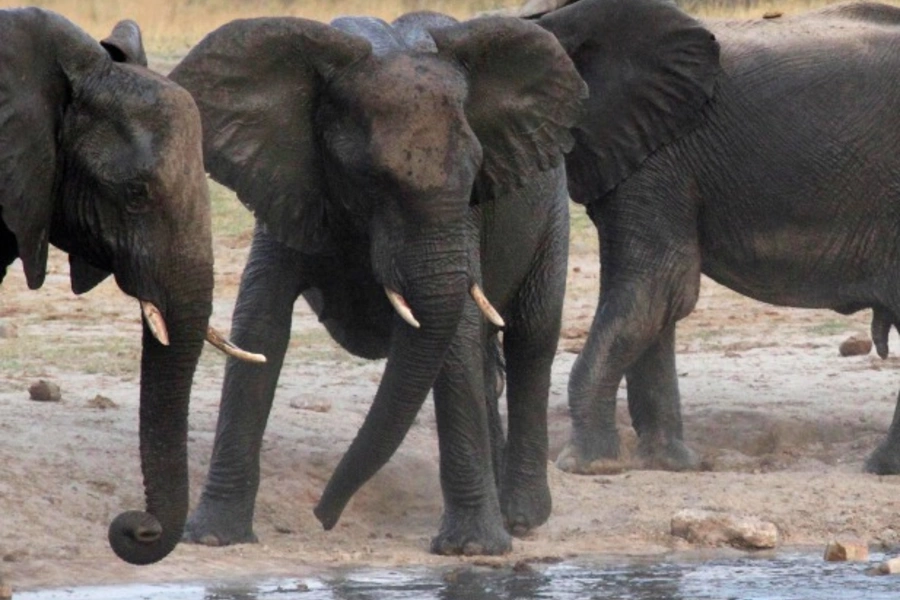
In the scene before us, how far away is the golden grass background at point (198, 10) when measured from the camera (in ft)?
66.8

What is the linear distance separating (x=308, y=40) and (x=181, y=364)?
1701 mm

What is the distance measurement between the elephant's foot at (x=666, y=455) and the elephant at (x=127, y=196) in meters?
3.40

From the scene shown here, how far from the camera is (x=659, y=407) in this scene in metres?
8.04

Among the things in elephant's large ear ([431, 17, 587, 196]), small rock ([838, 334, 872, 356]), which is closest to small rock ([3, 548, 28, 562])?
elephant's large ear ([431, 17, 587, 196])

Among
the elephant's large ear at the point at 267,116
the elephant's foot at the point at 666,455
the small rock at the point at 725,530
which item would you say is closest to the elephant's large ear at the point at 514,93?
the elephant's large ear at the point at 267,116

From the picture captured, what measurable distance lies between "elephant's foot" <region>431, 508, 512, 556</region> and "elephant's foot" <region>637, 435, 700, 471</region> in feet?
5.55

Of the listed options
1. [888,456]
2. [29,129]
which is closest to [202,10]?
[888,456]

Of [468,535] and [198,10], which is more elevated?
[468,535]

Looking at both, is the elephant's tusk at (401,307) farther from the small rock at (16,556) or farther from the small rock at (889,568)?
the small rock at (889,568)

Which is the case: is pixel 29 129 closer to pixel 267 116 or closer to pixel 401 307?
pixel 401 307

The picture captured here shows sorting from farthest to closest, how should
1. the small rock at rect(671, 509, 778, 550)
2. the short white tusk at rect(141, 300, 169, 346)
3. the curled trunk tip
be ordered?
the small rock at rect(671, 509, 778, 550)
the curled trunk tip
the short white tusk at rect(141, 300, 169, 346)

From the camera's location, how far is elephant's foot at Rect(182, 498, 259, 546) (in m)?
6.29

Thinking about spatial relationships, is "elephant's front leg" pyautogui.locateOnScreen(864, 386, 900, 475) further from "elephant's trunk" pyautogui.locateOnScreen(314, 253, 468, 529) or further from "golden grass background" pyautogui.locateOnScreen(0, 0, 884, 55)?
"golden grass background" pyautogui.locateOnScreen(0, 0, 884, 55)

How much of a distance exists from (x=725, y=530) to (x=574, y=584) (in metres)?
0.73
